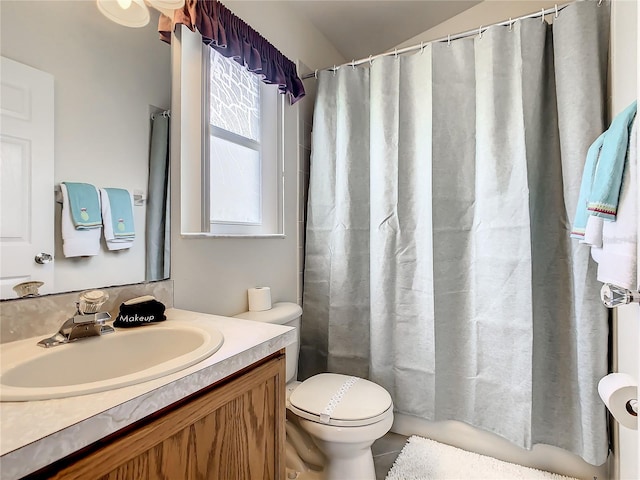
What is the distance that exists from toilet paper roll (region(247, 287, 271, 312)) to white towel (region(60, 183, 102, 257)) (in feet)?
2.21

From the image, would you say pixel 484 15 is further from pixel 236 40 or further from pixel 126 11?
pixel 126 11

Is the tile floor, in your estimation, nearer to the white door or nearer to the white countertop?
the white countertop

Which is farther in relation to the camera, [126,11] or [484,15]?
[484,15]

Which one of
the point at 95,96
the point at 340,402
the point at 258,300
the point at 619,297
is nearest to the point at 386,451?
the point at 340,402

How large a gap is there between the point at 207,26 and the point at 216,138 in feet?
1.47

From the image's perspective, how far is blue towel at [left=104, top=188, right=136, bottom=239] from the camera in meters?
1.02

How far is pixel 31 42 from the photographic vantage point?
0.85 m

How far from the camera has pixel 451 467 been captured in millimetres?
1494

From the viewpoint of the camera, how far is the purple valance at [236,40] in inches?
46.1

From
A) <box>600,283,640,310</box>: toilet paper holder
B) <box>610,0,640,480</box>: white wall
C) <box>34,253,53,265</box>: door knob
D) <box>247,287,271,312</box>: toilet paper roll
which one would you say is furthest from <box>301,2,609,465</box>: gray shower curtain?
<box>34,253,53,265</box>: door knob

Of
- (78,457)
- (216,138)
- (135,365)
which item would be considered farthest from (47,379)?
(216,138)

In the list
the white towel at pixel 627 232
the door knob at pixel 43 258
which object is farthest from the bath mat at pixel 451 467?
the door knob at pixel 43 258

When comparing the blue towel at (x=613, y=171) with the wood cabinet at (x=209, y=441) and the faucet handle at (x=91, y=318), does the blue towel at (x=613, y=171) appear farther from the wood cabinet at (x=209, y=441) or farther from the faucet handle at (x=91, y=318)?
the faucet handle at (x=91, y=318)

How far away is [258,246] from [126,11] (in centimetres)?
101
